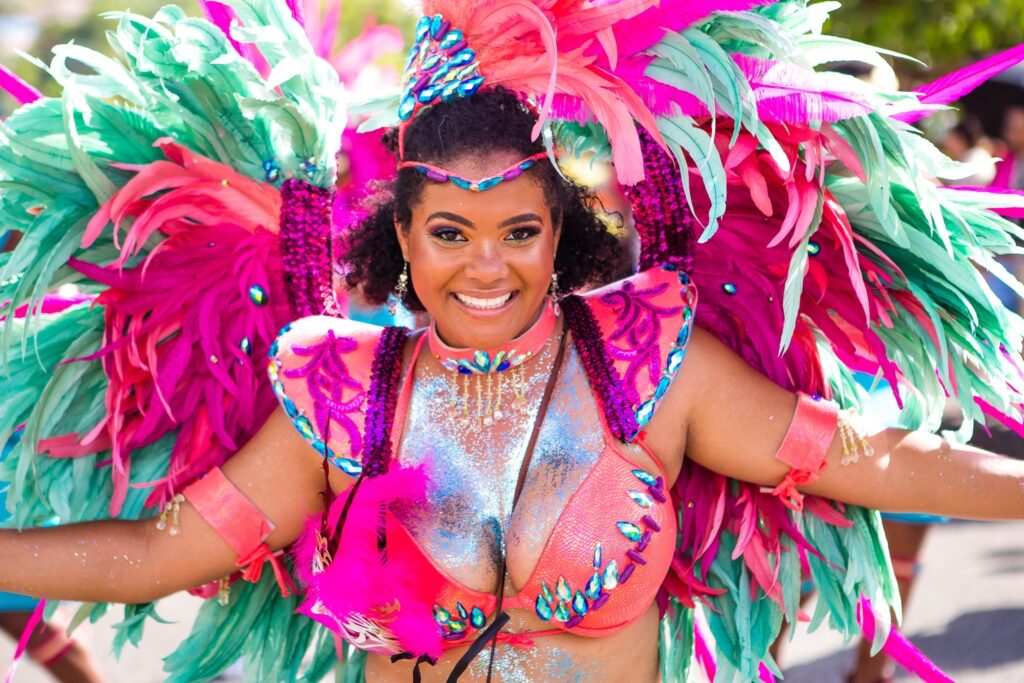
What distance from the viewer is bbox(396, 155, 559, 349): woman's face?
2.12 m

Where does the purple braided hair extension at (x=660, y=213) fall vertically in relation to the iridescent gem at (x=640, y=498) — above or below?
above

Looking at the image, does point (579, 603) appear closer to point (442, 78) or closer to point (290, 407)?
point (290, 407)

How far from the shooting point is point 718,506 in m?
2.45

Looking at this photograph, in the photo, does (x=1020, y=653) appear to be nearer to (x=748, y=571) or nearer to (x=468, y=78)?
(x=748, y=571)

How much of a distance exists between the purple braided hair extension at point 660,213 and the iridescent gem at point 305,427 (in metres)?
0.71

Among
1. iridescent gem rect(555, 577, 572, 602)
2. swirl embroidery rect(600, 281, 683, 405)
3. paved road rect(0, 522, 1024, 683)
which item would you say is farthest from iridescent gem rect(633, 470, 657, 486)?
paved road rect(0, 522, 1024, 683)

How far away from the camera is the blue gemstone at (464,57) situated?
2.15 m

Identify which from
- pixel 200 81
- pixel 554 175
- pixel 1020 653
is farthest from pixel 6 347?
pixel 1020 653

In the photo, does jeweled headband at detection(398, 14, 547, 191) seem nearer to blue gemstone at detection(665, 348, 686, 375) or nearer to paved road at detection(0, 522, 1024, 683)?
blue gemstone at detection(665, 348, 686, 375)

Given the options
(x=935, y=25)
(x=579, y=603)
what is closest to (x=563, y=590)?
(x=579, y=603)

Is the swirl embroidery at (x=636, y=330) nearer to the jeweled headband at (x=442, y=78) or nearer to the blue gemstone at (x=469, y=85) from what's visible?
the jeweled headband at (x=442, y=78)

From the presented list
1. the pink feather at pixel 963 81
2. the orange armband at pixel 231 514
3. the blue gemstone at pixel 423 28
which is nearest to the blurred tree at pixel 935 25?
the pink feather at pixel 963 81

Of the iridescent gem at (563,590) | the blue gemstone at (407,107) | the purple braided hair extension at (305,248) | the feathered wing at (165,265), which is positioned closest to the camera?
the iridescent gem at (563,590)

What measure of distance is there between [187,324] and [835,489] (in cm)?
132
